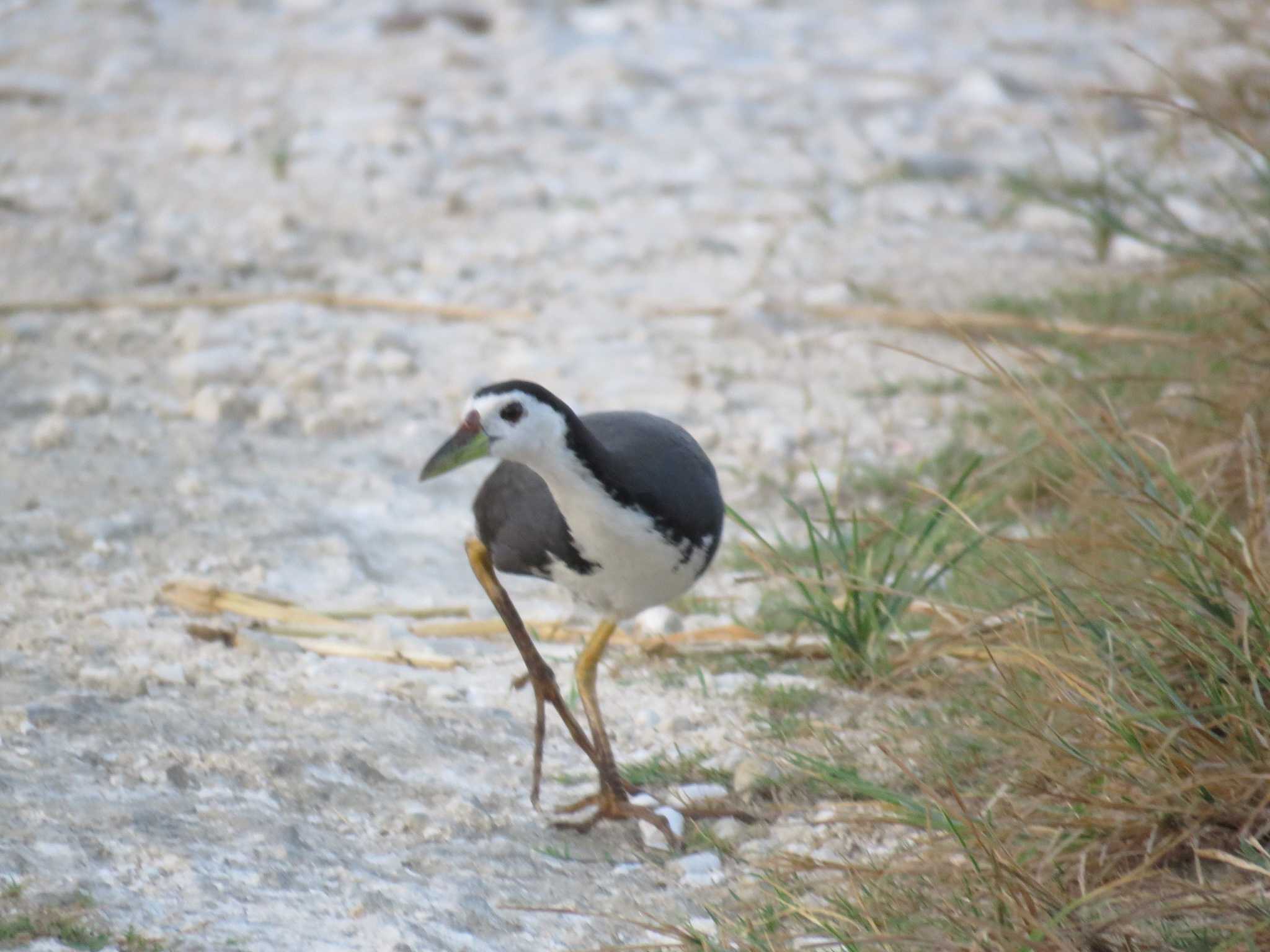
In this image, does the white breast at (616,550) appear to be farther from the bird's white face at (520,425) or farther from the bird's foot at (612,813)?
the bird's foot at (612,813)

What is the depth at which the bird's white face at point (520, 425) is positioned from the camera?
2754 millimetres

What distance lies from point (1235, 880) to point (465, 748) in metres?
1.42

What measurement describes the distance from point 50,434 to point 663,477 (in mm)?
2094

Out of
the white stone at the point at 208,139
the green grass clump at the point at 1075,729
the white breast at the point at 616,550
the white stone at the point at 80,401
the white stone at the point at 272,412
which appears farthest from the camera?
the white stone at the point at 208,139

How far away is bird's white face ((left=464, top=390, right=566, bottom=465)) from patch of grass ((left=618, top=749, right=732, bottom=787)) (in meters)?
0.67

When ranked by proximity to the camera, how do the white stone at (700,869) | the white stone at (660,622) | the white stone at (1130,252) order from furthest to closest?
the white stone at (1130,252) → the white stone at (660,622) → the white stone at (700,869)

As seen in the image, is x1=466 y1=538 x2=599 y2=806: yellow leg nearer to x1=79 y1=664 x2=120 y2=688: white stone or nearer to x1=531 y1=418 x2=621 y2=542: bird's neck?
x1=531 y1=418 x2=621 y2=542: bird's neck

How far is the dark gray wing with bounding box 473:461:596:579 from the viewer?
2932 millimetres

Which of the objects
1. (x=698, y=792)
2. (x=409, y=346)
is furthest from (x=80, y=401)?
(x=698, y=792)

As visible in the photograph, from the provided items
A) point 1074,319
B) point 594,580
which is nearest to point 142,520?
point 594,580

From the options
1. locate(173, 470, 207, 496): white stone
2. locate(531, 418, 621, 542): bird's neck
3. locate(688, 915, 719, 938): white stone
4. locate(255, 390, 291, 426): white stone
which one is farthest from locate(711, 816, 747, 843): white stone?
locate(255, 390, 291, 426): white stone

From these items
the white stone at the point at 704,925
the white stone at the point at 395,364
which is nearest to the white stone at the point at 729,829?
the white stone at the point at 704,925

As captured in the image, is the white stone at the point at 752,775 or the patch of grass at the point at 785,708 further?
the patch of grass at the point at 785,708

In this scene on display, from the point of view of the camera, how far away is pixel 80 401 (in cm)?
454
